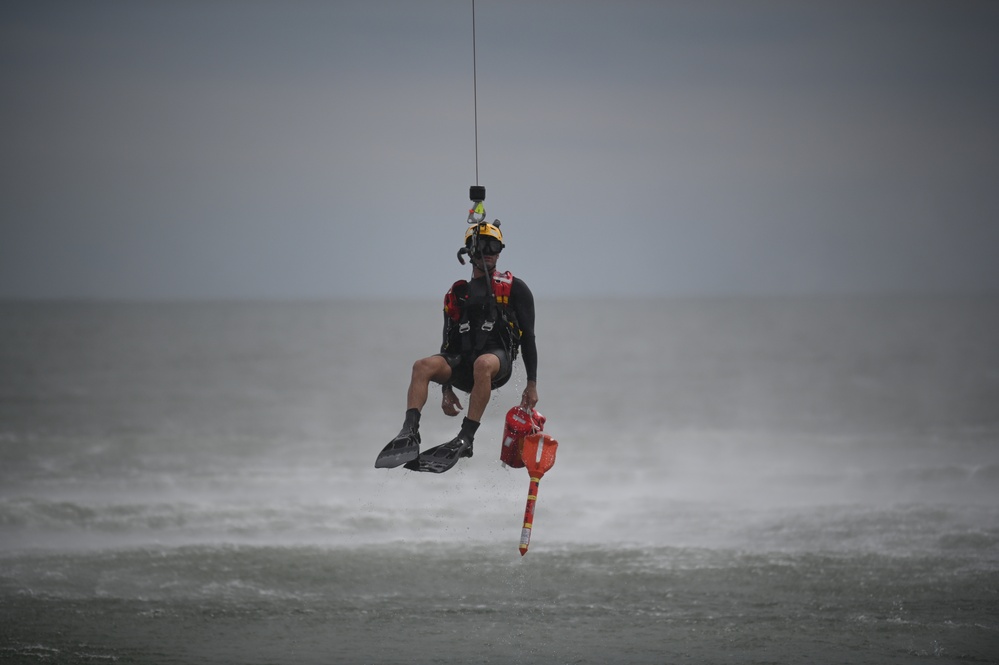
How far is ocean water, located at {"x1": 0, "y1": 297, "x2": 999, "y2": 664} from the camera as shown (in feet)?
52.2

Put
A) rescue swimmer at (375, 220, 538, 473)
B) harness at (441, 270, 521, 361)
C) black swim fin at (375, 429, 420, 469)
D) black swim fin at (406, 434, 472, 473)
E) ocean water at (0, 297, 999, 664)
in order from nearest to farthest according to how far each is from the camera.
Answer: black swim fin at (375, 429, 420, 469)
black swim fin at (406, 434, 472, 473)
rescue swimmer at (375, 220, 538, 473)
harness at (441, 270, 521, 361)
ocean water at (0, 297, 999, 664)

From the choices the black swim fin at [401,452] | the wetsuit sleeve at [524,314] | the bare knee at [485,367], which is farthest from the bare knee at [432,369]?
the wetsuit sleeve at [524,314]

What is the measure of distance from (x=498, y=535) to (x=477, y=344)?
11806 millimetres

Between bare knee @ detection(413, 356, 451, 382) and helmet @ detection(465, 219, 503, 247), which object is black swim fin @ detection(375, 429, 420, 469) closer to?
bare knee @ detection(413, 356, 451, 382)

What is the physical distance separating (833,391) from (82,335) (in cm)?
6941

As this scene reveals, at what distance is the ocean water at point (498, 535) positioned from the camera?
15.9 meters

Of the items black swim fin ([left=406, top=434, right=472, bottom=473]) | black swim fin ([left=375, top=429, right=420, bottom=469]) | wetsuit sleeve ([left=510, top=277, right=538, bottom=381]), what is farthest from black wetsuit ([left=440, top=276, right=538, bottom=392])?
black swim fin ([left=375, top=429, right=420, bottom=469])

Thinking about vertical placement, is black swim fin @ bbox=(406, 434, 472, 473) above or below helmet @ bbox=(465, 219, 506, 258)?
below

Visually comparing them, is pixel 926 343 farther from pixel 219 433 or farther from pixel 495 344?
pixel 495 344

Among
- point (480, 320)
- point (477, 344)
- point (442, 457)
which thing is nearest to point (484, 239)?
point (480, 320)

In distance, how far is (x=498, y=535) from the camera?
75.3 feet

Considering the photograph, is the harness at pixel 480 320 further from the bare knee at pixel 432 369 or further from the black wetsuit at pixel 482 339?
the bare knee at pixel 432 369

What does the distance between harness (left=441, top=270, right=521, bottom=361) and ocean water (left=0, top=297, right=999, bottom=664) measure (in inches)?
20.3

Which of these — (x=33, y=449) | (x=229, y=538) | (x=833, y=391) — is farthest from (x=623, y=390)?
(x=229, y=538)
